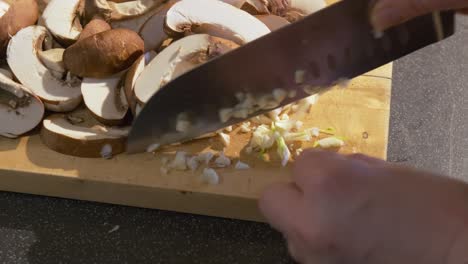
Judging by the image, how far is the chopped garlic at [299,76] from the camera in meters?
1.22

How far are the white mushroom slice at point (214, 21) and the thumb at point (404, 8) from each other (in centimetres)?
34

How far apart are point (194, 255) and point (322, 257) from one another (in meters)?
0.45

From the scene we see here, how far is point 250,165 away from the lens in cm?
129

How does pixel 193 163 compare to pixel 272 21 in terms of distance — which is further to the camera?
pixel 272 21

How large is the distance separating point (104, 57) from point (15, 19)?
303 mm

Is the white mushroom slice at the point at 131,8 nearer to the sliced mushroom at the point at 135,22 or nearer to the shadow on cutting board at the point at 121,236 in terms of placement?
the sliced mushroom at the point at 135,22

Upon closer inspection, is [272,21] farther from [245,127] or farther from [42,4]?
[42,4]

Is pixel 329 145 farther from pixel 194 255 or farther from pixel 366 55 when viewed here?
pixel 194 255

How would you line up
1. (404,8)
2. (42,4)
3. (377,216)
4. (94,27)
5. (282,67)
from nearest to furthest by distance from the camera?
(377,216) < (404,8) < (282,67) < (94,27) < (42,4)

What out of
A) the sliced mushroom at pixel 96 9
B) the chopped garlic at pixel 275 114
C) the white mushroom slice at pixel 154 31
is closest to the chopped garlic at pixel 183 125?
the chopped garlic at pixel 275 114

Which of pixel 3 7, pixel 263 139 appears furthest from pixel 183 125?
pixel 3 7

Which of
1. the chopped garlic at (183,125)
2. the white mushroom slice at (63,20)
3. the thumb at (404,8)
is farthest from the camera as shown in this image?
the white mushroom slice at (63,20)

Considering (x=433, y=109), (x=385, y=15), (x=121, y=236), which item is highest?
(x=385, y=15)

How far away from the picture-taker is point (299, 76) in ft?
4.01
